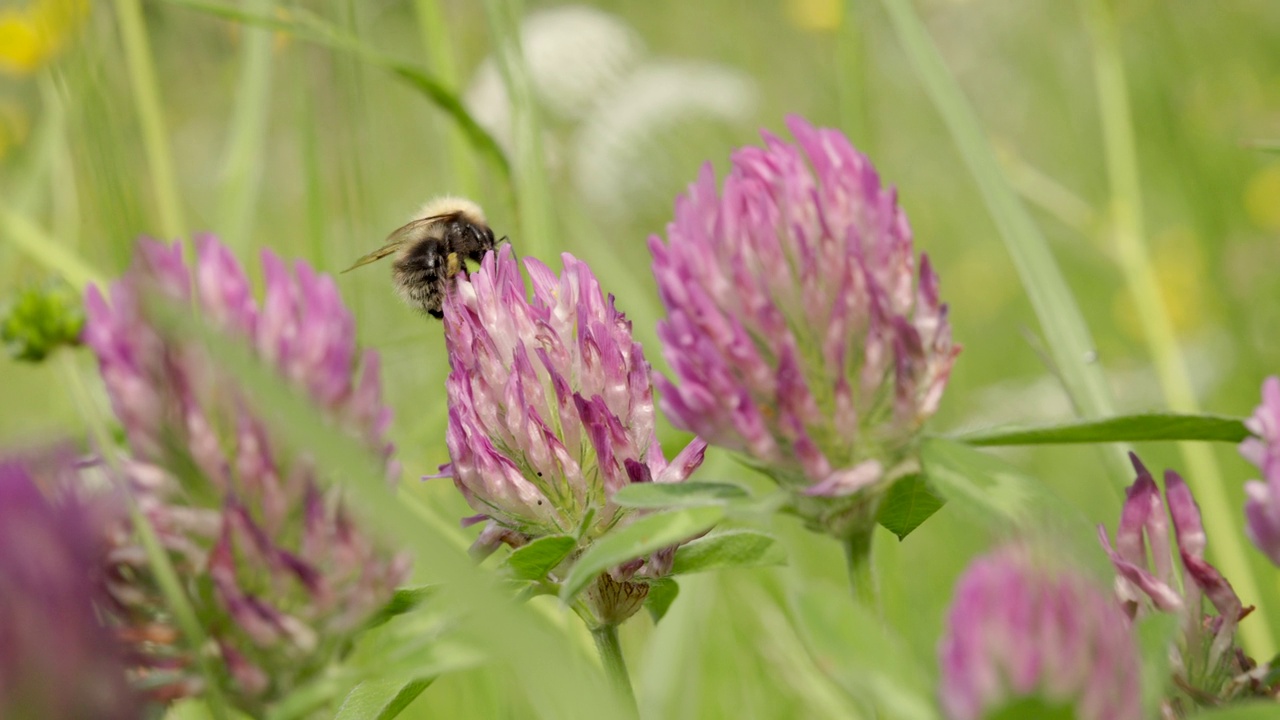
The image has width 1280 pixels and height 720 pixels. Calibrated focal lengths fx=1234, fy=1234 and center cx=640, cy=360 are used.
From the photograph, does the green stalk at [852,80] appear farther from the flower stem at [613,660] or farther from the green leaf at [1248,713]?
the green leaf at [1248,713]

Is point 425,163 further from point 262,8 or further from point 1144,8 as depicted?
point 262,8

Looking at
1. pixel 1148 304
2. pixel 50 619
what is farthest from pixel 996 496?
pixel 1148 304

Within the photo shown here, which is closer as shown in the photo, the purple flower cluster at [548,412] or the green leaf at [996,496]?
the green leaf at [996,496]

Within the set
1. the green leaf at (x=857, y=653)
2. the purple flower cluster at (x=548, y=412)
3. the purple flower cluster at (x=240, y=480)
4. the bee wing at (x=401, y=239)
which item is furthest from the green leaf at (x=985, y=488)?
the bee wing at (x=401, y=239)

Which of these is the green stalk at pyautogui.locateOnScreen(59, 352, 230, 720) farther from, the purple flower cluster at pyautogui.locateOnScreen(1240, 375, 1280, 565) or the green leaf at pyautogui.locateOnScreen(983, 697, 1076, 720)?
the purple flower cluster at pyautogui.locateOnScreen(1240, 375, 1280, 565)

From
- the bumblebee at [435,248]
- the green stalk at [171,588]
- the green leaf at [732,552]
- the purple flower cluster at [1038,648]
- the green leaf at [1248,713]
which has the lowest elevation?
the green leaf at [1248,713]

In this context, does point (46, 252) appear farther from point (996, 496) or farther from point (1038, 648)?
point (1038, 648)

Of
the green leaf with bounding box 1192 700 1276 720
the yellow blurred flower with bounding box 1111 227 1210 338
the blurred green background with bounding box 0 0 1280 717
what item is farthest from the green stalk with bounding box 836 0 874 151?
the yellow blurred flower with bounding box 1111 227 1210 338
